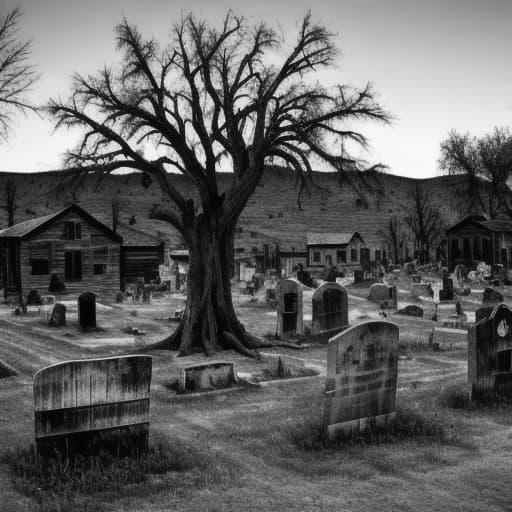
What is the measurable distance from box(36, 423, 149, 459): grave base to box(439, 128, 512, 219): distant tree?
49.2 meters

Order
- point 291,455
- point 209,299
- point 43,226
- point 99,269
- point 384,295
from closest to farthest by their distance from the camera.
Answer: point 291,455
point 209,299
point 384,295
point 43,226
point 99,269

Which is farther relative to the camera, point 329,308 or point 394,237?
point 394,237

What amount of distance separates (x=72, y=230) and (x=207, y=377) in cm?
2255

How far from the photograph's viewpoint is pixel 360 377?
7.93 meters

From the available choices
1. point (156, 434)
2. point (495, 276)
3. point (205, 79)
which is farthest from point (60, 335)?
point (495, 276)

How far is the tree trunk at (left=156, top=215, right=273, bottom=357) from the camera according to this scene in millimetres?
15172

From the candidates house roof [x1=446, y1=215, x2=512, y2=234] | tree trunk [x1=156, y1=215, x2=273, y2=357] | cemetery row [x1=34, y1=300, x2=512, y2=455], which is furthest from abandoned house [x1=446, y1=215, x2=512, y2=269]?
cemetery row [x1=34, y1=300, x2=512, y2=455]

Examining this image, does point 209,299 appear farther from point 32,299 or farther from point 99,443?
point 32,299

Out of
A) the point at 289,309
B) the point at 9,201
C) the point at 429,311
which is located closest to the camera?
the point at 289,309

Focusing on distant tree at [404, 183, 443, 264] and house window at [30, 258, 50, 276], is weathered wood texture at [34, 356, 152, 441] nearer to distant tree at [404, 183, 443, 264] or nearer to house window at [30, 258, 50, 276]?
house window at [30, 258, 50, 276]

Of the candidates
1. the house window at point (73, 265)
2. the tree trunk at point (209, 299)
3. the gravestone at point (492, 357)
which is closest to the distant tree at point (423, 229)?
the house window at point (73, 265)

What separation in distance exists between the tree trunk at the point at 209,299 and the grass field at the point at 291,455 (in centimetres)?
263

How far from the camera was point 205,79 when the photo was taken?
15656mm

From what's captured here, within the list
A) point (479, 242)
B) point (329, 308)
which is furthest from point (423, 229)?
point (329, 308)
